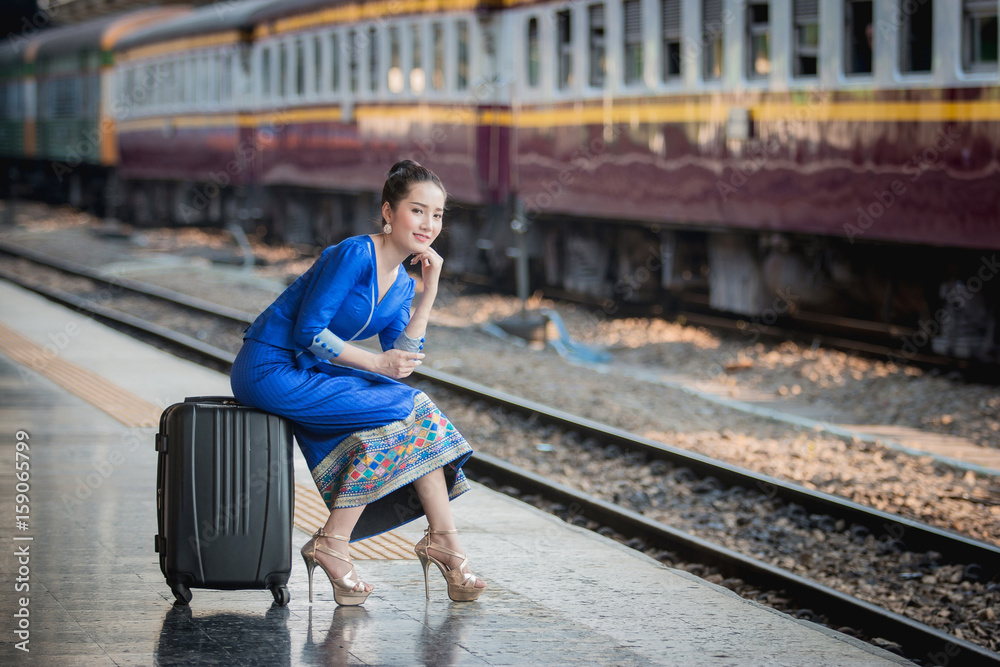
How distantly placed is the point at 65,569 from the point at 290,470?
104 cm

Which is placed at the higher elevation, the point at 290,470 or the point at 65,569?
the point at 290,470

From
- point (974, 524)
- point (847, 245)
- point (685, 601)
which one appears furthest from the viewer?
point (847, 245)

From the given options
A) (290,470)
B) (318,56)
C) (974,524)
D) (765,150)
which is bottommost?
(974,524)

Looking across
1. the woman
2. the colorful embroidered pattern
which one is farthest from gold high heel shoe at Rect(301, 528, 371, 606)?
the colorful embroidered pattern

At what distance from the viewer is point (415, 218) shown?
13.9 feet

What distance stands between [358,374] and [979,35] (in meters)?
6.47

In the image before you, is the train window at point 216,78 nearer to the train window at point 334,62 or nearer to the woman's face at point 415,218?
the train window at point 334,62

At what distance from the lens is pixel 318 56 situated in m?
20.3

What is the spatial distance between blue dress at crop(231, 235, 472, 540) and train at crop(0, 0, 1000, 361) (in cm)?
85

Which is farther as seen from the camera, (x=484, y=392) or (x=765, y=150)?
(x=765, y=150)

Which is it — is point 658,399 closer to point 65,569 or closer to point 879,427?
point 879,427

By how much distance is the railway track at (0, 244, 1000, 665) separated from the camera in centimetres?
493

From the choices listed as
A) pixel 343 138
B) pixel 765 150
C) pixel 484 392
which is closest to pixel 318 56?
pixel 343 138

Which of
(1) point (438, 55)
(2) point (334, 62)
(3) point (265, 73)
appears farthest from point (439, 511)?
(3) point (265, 73)
